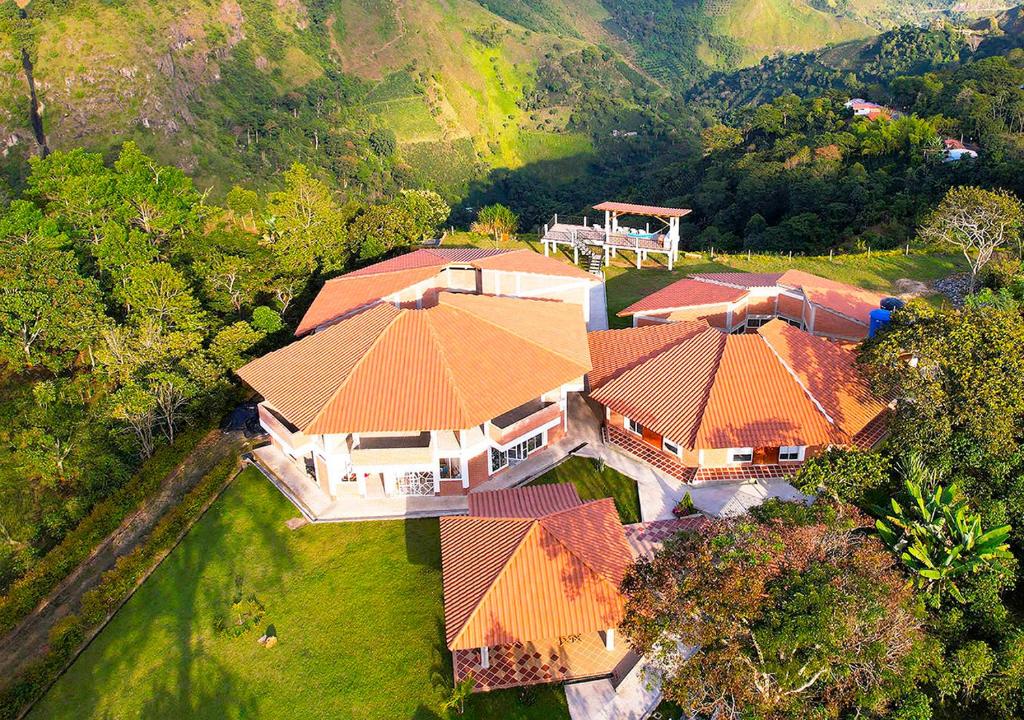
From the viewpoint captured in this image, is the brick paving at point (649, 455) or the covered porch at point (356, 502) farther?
the brick paving at point (649, 455)

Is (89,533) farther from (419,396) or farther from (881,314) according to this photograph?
(881,314)

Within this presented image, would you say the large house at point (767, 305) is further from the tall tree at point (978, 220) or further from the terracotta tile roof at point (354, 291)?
the terracotta tile roof at point (354, 291)

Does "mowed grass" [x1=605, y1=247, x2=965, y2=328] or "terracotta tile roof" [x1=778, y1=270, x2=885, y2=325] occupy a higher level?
"terracotta tile roof" [x1=778, y1=270, x2=885, y2=325]

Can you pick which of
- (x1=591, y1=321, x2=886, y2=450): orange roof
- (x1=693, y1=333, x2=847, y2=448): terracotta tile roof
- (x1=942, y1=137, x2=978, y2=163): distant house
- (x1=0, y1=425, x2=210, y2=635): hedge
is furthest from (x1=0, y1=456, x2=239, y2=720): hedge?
(x1=942, y1=137, x2=978, y2=163): distant house

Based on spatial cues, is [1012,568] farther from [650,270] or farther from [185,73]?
[185,73]

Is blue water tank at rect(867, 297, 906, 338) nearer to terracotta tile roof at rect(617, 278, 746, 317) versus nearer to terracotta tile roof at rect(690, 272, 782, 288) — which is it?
terracotta tile roof at rect(690, 272, 782, 288)

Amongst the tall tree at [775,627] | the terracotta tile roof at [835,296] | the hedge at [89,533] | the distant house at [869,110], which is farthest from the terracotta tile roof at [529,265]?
the distant house at [869,110]

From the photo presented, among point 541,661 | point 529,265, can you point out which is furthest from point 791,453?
point 529,265
